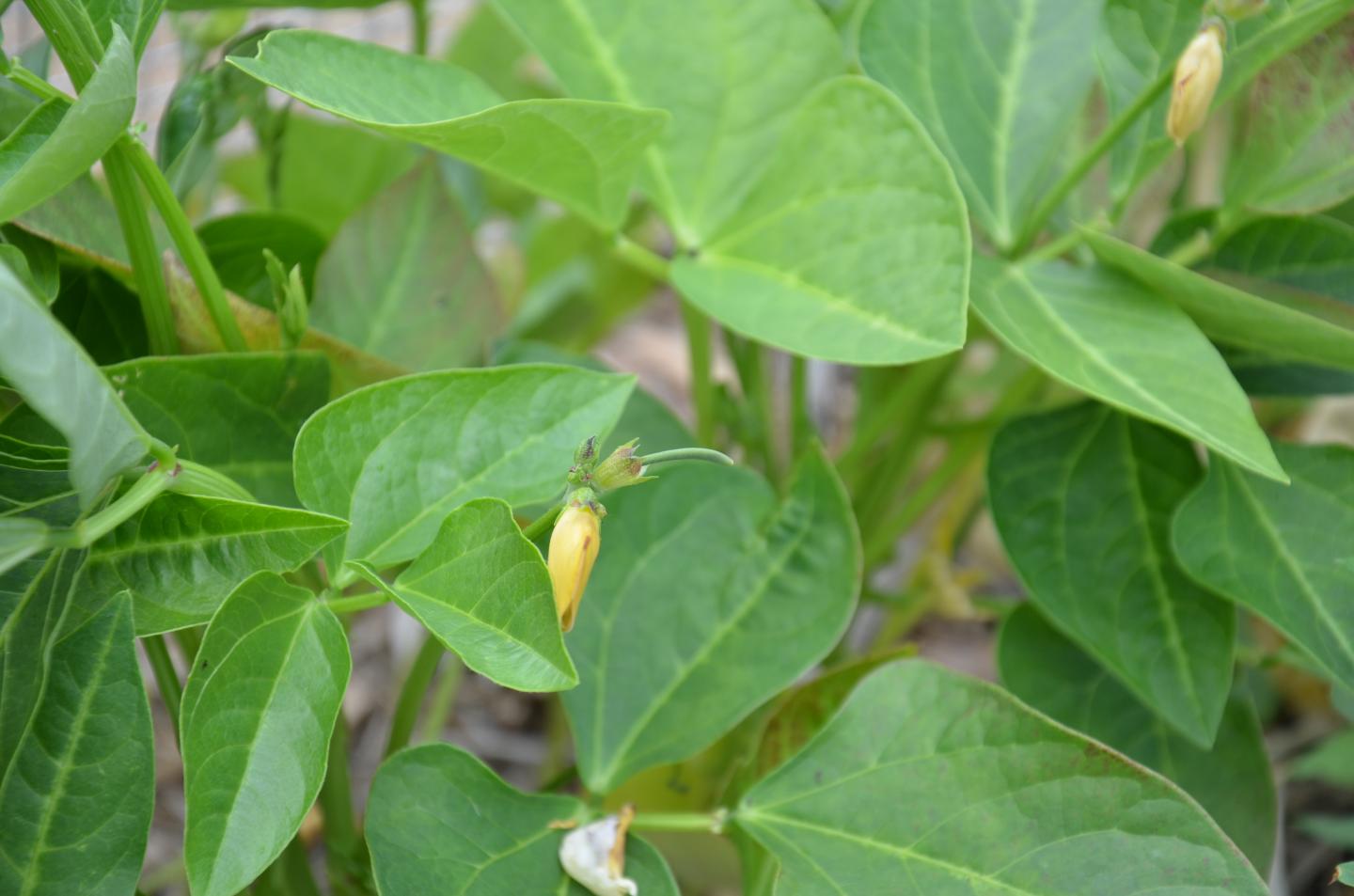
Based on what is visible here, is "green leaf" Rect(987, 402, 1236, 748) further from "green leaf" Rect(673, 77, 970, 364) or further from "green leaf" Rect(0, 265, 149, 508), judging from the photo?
"green leaf" Rect(0, 265, 149, 508)

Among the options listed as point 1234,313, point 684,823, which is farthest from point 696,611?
point 1234,313

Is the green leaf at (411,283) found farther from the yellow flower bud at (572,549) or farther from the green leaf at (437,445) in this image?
the yellow flower bud at (572,549)

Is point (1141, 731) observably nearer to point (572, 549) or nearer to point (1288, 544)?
point (1288, 544)

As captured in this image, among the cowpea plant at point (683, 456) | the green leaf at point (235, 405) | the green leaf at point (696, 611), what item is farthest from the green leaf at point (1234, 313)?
the green leaf at point (235, 405)

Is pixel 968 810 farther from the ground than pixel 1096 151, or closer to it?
closer to it

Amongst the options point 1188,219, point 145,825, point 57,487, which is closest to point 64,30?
point 57,487

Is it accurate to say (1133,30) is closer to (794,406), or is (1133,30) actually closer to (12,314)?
(794,406)

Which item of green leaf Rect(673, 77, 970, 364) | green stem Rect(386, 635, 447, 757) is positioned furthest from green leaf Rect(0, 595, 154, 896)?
green leaf Rect(673, 77, 970, 364)
